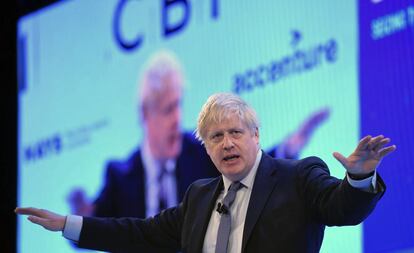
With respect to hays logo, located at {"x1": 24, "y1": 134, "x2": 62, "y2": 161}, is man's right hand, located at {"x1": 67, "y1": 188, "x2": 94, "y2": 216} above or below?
below

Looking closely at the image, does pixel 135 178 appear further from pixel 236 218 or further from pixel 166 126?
pixel 236 218

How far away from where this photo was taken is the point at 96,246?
3047 millimetres

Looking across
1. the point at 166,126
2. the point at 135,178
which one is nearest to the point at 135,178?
the point at 135,178

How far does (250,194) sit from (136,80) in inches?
98.6

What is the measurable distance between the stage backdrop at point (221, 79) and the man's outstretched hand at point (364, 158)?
4.25ft

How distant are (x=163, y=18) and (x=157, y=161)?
2.84ft

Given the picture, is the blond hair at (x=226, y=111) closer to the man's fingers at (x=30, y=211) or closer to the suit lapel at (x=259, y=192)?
the suit lapel at (x=259, y=192)

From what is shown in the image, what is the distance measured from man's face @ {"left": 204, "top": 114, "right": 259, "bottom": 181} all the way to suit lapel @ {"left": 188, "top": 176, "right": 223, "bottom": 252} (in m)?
0.13

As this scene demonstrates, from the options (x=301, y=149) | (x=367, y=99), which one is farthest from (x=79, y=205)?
(x=367, y=99)

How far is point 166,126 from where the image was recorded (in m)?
4.79

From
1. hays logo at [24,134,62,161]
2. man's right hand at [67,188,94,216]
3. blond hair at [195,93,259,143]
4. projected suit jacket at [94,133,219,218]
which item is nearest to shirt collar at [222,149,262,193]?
blond hair at [195,93,259,143]

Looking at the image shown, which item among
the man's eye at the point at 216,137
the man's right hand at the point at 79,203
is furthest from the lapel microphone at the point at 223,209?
the man's right hand at the point at 79,203

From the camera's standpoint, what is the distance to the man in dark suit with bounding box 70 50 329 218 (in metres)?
4.64

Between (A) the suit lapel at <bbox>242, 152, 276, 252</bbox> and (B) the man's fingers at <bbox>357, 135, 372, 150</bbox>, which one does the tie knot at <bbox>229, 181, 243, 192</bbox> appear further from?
(B) the man's fingers at <bbox>357, 135, 372, 150</bbox>
